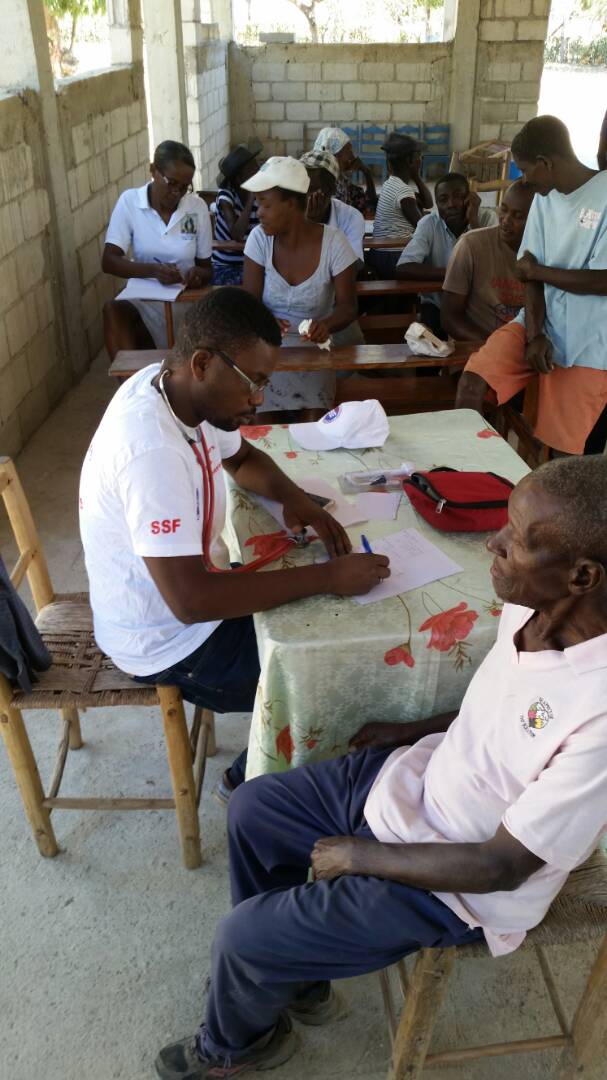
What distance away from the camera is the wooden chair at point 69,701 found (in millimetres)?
1811

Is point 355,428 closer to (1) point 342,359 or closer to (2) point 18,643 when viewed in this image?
(2) point 18,643

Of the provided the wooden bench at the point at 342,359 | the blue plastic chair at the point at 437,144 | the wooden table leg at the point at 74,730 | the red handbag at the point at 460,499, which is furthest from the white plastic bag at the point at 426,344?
the blue plastic chair at the point at 437,144

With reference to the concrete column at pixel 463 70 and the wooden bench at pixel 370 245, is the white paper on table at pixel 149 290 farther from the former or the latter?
the concrete column at pixel 463 70

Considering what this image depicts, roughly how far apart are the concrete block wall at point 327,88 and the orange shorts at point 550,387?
8.86m

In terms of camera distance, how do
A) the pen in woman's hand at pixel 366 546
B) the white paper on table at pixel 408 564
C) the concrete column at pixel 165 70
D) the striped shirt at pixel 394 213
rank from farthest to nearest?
1. the concrete column at pixel 165 70
2. the striped shirt at pixel 394 213
3. the pen in woman's hand at pixel 366 546
4. the white paper on table at pixel 408 564

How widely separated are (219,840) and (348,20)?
62.4 feet

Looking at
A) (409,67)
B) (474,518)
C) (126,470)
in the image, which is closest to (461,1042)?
(474,518)

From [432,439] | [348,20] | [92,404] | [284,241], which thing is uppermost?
[348,20]

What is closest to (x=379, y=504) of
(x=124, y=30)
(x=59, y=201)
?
(x=59, y=201)

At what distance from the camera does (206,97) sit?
29.2ft

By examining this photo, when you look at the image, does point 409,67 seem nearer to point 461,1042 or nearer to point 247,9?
point 247,9

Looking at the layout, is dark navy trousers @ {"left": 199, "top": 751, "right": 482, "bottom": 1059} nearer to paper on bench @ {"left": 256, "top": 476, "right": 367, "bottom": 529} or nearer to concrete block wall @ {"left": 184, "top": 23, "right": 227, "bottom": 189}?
paper on bench @ {"left": 256, "top": 476, "right": 367, "bottom": 529}

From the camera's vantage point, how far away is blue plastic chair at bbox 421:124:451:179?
419 inches

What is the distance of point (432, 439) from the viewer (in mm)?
2281
